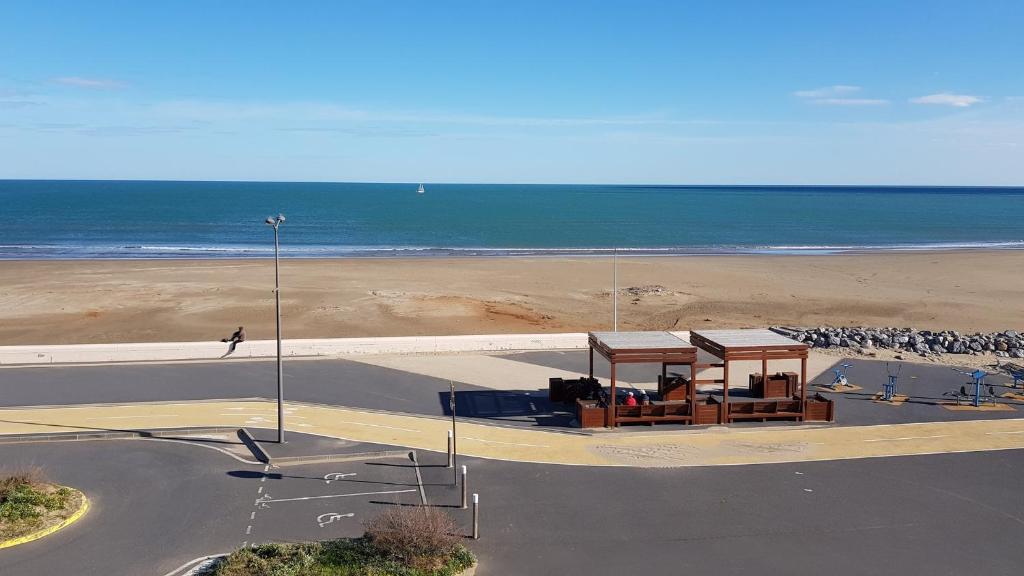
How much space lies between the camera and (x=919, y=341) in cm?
2911

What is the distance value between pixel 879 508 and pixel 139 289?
40.4 m

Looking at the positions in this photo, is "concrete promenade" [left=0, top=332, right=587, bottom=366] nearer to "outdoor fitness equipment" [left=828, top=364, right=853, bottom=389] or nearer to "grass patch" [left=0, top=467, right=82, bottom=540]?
"outdoor fitness equipment" [left=828, top=364, right=853, bottom=389]

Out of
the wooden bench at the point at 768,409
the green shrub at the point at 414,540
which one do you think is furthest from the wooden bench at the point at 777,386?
the green shrub at the point at 414,540

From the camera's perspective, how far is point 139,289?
4422cm

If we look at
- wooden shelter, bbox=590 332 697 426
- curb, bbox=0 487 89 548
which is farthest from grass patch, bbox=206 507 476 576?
wooden shelter, bbox=590 332 697 426

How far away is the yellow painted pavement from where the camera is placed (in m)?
18.2

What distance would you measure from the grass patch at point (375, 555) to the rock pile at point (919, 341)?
2096 cm

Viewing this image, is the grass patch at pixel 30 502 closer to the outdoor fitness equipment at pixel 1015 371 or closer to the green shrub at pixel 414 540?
the green shrub at pixel 414 540

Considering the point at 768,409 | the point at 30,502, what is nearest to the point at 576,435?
the point at 768,409

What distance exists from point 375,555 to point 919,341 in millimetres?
23996

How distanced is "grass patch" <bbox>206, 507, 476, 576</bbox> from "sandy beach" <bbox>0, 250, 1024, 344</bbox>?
21.3m

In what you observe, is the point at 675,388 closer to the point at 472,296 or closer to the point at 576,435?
the point at 576,435

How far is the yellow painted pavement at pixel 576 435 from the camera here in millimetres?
18234

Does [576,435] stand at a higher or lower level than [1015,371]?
lower
